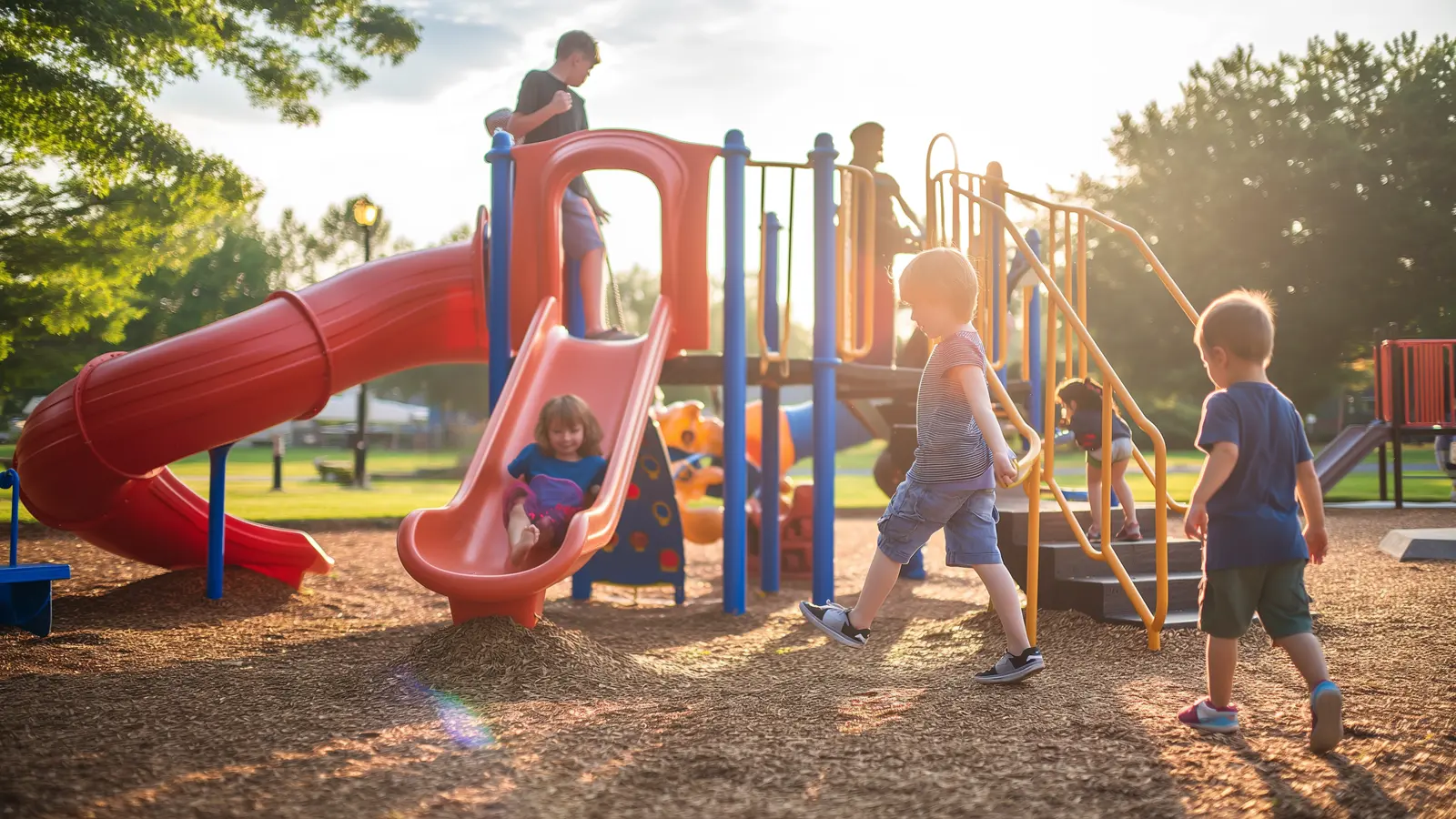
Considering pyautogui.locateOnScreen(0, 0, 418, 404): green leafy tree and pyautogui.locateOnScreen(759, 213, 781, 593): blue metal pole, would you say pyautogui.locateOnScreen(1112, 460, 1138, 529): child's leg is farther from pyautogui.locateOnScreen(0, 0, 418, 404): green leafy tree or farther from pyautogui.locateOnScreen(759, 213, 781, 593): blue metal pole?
pyautogui.locateOnScreen(0, 0, 418, 404): green leafy tree

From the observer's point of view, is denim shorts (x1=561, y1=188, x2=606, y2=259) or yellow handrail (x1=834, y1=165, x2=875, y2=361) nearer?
yellow handrail (x1=834, y1=165, x2=875, y2=361)

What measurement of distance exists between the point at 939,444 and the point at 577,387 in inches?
117

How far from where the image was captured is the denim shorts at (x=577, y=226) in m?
7.27

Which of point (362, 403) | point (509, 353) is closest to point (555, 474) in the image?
point (509, 353)

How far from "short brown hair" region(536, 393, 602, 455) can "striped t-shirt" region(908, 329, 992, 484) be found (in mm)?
1880

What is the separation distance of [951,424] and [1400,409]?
41.1ft

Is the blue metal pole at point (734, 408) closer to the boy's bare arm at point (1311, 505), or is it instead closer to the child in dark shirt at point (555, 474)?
the child in dark shirt at point (555, 474)

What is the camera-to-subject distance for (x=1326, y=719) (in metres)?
3.17

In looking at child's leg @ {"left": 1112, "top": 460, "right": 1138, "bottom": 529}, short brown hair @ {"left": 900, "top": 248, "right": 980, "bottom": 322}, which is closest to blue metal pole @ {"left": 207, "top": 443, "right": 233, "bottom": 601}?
short brown hair @ {"left": 900, "top": 248, "right": 980, "bottom": 322}

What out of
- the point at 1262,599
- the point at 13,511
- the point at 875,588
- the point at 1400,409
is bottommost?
the point at 875,588

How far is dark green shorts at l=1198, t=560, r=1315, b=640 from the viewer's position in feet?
10.8

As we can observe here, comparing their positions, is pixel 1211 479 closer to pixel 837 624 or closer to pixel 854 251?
pixel 837 624

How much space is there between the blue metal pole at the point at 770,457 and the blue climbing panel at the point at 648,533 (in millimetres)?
965

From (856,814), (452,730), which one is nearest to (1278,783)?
(856,814)
